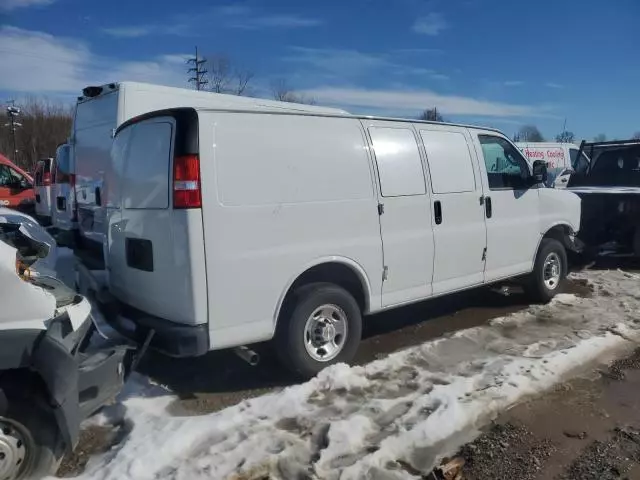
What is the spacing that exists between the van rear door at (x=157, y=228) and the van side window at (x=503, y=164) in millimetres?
3593

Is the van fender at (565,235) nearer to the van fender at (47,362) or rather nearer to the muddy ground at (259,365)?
the muddy ground at (259,365)

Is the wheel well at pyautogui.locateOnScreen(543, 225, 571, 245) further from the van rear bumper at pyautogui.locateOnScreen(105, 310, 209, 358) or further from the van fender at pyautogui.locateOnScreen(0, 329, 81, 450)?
the van fender at pyautogui.locateOnScreen(0, 329, 81, 450)

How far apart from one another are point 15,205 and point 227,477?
14208 mm

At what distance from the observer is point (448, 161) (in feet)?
18.7

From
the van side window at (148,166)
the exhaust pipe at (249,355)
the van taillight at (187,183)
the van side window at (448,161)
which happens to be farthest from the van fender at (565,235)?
the van side window at (148,166)

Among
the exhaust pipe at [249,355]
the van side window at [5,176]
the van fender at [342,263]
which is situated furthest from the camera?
the van side window at [5,176]

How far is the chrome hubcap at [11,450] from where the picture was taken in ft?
9.57

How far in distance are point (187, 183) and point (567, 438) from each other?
3.15m

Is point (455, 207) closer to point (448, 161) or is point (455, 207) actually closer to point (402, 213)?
point (448, 161)

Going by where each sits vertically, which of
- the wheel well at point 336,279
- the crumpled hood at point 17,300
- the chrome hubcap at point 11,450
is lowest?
the chrome hubcap at point 11,450

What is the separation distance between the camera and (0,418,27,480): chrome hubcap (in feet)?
9.57

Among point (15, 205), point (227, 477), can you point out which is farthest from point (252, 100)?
point (15, 205)

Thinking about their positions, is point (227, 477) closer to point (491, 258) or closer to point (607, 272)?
point (491, 258)

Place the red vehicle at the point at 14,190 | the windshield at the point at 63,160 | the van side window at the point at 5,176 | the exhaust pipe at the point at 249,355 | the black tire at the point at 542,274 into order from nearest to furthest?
the exhaust pipe at the point at 249,355, the black tire at the point at 542,274, the windshield at the point at 63,160, the red vehicle at the point at 14,190, the van side window at the point at 5,176
